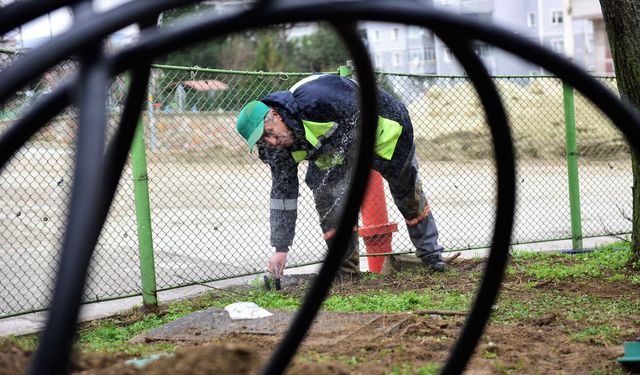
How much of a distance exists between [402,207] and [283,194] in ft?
3.95

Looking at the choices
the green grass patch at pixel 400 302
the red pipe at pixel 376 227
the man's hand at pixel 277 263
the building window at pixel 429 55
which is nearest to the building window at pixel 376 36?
the building window at pixel 429 55

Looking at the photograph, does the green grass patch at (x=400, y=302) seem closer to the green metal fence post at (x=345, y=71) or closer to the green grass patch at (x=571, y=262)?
the green grass patch at (x=571, y=262)

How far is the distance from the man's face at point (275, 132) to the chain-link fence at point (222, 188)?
21.1 inches

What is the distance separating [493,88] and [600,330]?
2.88m

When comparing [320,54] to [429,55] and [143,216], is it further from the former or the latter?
[143,216]

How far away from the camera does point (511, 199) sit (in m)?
2.43

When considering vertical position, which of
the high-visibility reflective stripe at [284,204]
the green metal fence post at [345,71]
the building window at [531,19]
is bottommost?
the high-visibility reflective stripe at [284,204]

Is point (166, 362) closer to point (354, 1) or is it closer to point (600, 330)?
point (354, 1)

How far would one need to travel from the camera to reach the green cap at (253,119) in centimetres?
635

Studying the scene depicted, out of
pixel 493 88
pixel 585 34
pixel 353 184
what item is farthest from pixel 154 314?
pixel 585 34

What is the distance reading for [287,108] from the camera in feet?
21.3

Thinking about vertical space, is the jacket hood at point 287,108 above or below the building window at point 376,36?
below

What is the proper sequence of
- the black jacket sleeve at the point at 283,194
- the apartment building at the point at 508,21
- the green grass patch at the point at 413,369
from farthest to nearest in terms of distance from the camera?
the apartment building at the point at 508,21
the black jacket sleeve at the point at 283,194
the green grass patch at the point at 413,369

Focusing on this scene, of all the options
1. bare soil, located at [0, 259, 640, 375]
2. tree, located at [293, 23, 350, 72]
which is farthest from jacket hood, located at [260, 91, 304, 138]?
tree, located at [293, 23, 350, 72]
